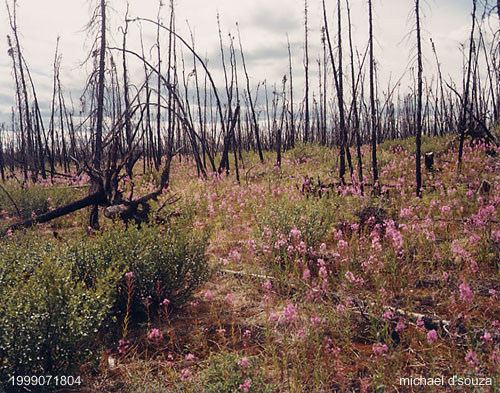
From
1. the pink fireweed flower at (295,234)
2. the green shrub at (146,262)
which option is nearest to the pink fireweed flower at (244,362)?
the green shrub at (146,262)

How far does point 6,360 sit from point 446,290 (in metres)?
3.85

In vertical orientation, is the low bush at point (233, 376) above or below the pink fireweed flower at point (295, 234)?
below

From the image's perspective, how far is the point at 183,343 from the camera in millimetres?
3125

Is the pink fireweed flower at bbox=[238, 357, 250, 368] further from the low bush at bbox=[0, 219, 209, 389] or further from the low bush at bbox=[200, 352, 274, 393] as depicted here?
the low bush at bbox=[0, 219, 209, 389]

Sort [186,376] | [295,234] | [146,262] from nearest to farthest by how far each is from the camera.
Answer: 1. [186,376]
2. [146,262]
3. [295,234]

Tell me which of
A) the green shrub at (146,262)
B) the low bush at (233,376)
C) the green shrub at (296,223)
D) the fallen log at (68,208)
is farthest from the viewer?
the fallen log at (68,208)

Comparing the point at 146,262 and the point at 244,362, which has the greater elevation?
the point at 146,262

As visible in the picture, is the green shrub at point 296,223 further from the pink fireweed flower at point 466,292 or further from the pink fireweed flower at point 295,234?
the pink fireweed flower at point 466,292

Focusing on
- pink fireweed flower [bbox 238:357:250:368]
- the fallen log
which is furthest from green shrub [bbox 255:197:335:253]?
the fallen log

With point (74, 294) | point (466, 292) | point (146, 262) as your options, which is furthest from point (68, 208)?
point (466, 292)

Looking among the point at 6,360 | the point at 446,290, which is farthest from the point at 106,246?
the point at 446,290

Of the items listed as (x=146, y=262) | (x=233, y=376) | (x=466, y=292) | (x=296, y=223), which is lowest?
(x=233, y=376)

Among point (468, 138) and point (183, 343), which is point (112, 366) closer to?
point (183, 343)

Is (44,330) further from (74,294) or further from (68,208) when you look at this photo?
(68,208)
